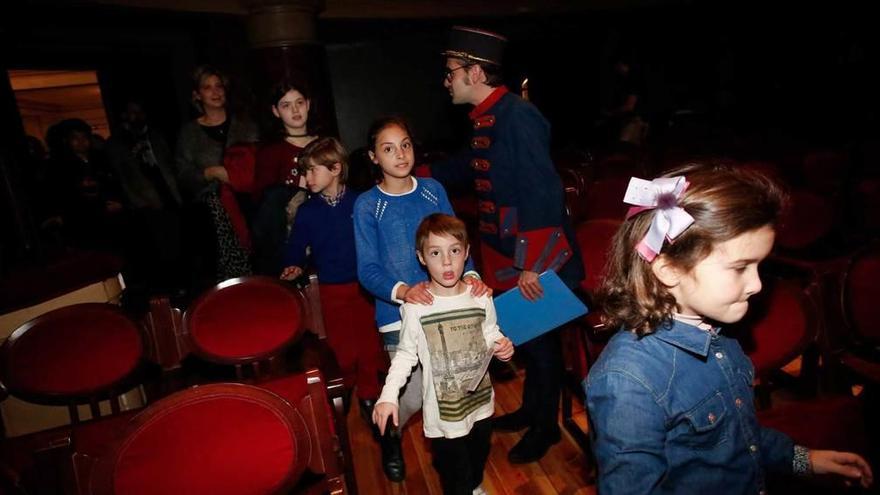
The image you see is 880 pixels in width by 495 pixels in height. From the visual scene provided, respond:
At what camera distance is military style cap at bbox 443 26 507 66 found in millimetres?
2010

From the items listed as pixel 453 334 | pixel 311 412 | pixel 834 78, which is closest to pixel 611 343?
pixel 453 334

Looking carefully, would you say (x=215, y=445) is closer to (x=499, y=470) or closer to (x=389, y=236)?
(x=389, y=236)

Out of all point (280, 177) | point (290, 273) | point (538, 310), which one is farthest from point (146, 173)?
point (538, 310)

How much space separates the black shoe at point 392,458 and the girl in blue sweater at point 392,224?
45 cm

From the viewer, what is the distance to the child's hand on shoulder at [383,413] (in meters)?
1.55

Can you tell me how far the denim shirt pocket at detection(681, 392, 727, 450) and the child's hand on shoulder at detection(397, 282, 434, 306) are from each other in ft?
2.82

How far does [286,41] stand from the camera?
16.6ft

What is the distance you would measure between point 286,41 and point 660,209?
4.99m

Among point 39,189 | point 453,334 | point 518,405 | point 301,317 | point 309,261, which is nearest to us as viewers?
point 453,334

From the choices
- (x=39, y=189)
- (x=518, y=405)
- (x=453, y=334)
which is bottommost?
(x=518, y=405)

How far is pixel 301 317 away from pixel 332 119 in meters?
4.11

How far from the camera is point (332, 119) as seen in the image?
18.8 feet

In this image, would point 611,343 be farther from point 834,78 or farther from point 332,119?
point 834,78

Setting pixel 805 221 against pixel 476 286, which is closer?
pixel 476 286
